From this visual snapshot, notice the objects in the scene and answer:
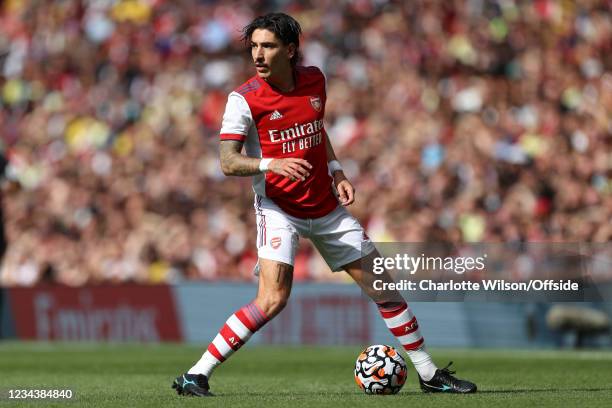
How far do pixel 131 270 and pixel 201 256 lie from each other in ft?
3.77

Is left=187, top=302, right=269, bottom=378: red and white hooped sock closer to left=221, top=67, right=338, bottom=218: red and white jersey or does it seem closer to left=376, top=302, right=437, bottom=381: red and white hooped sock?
left=221, top=67, right=338, bottom=218: red and white jersey

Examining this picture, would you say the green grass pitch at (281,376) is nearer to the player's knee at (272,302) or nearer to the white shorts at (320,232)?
the player's knee at (272,302)

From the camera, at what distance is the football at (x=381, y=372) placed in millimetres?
8367

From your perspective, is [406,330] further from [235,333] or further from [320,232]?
[235,333]

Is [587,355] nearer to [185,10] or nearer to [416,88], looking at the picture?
[416,88]

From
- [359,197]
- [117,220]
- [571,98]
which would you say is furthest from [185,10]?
[571,98]

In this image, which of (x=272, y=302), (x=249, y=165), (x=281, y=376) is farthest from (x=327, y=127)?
(x=249, y=165)

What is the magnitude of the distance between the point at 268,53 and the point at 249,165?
0.75m

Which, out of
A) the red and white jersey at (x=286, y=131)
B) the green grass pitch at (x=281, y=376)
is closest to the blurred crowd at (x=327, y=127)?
the green grass pitch at (x=281, y=376)

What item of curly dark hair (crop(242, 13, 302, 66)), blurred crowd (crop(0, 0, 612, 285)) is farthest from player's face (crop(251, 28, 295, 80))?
blurred crowd (crop(0, 0, 612, 285))

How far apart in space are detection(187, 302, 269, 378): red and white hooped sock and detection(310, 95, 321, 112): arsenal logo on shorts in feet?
4.43

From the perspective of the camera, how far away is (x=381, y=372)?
837 centimetres

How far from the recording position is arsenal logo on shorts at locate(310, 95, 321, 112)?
838 cm

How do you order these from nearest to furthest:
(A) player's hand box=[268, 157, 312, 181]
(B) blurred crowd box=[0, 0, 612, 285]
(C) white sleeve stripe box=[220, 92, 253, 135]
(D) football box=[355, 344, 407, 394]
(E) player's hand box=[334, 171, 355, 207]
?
(A) player's hand box=[268, 157, 312, 181]
(C) white sleeve stripe box=[220, 92, 253, 135]
(E) player's hand box=[334, 171, 355, 207]
(D) football box=[355, 344, 407, 394]
(B) blurred crowd box=[0, 0, 612, 285]
